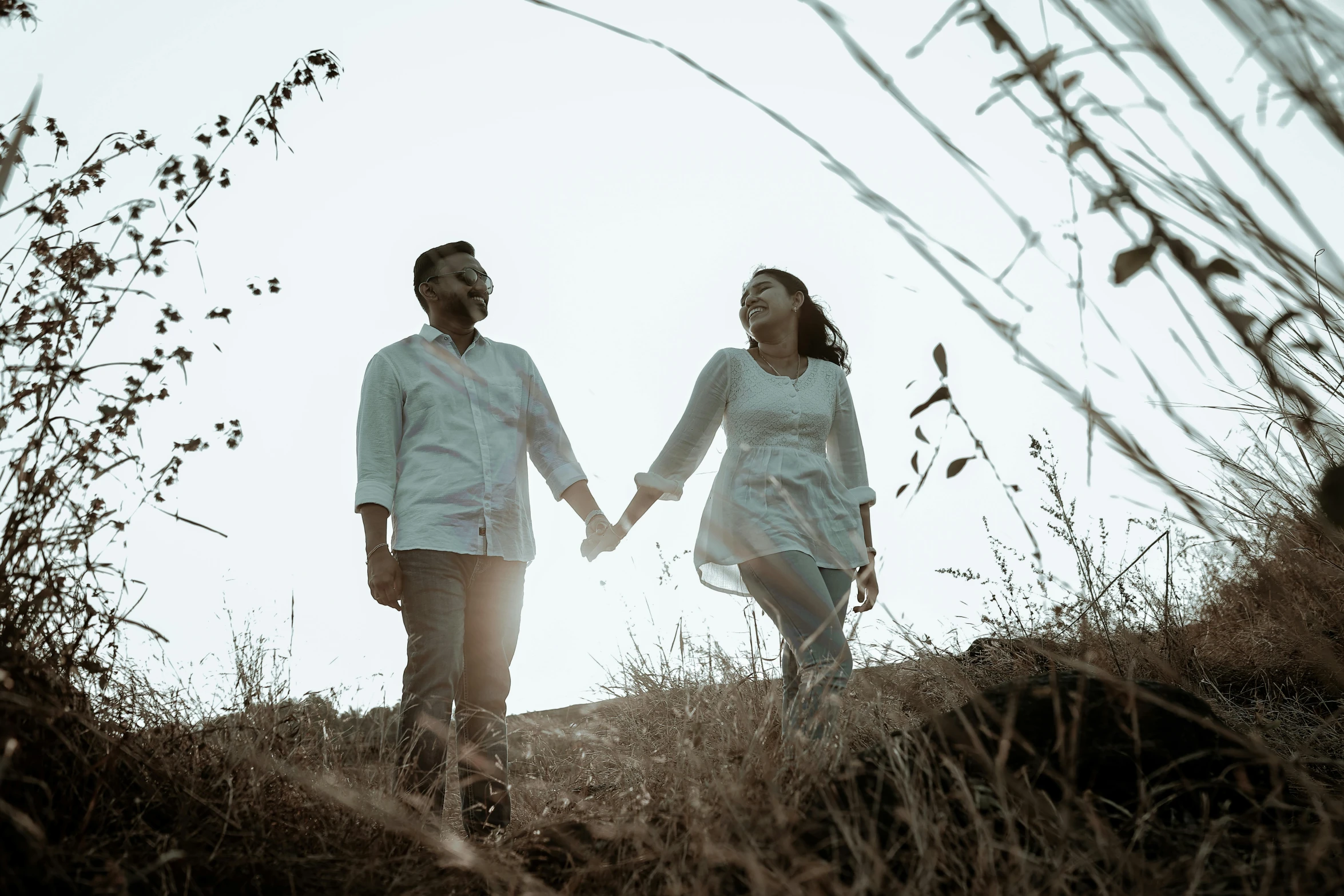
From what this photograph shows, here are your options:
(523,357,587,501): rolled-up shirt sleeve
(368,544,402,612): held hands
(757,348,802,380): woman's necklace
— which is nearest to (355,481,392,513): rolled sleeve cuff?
(368,544,402,612): held hands

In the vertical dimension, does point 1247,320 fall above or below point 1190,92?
below

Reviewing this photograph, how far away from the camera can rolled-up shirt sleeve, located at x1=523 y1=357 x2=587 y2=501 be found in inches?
147

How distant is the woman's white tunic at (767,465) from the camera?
339 centimetres

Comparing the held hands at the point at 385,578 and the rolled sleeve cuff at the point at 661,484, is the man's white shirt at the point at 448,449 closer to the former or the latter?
the held hands at the point at 385,578

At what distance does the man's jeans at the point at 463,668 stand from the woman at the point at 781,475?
488 mm

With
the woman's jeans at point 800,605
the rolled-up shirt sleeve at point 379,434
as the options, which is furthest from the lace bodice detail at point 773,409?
the rolled-up shirt sleeve at point 379,434

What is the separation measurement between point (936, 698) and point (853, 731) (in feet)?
2.62

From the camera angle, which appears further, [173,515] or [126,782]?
[173,515]

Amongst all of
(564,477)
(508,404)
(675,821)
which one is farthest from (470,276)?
(675,821)

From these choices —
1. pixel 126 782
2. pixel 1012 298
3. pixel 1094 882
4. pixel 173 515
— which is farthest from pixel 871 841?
pixel 173 515

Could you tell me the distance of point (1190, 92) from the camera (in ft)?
2.51

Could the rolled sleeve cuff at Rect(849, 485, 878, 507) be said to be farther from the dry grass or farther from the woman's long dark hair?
the dry grass

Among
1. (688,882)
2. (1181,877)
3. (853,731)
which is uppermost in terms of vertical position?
(853,731)

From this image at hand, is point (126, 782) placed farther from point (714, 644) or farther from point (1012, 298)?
point (714, 644)
